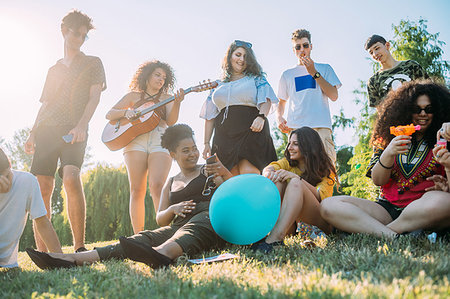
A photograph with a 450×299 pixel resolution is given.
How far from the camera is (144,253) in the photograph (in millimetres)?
2572

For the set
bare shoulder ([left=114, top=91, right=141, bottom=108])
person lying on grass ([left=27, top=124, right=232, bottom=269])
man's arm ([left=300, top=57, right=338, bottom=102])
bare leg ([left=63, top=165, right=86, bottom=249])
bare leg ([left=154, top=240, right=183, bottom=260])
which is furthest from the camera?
bare shoulder ([left=114, top=91, right=141, bottom=108])

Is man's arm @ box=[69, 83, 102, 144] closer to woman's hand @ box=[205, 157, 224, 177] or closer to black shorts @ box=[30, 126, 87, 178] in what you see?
black shorts @ box=[30, 126, 87, 178]

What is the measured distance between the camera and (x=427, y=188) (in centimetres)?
298

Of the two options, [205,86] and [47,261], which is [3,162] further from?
[205,86]

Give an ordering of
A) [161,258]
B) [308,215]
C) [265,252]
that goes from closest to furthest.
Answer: [161,258] → [265,252] → [308,215]

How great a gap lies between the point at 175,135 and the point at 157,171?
0.79 m

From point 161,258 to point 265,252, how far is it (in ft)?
2.51

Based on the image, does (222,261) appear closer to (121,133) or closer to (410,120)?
(410,120)

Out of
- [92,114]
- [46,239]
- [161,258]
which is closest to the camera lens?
[161,258]

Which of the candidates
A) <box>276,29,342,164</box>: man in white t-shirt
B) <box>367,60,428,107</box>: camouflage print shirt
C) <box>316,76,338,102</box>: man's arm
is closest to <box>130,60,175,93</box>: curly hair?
<box>276,29,342,164</box>: man in white t-shirt

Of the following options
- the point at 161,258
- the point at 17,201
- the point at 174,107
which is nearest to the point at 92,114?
the point at 174,107

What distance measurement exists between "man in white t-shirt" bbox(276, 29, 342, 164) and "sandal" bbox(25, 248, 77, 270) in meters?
2.98

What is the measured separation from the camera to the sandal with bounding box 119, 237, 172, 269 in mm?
2545

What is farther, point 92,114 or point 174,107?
point 174,107
